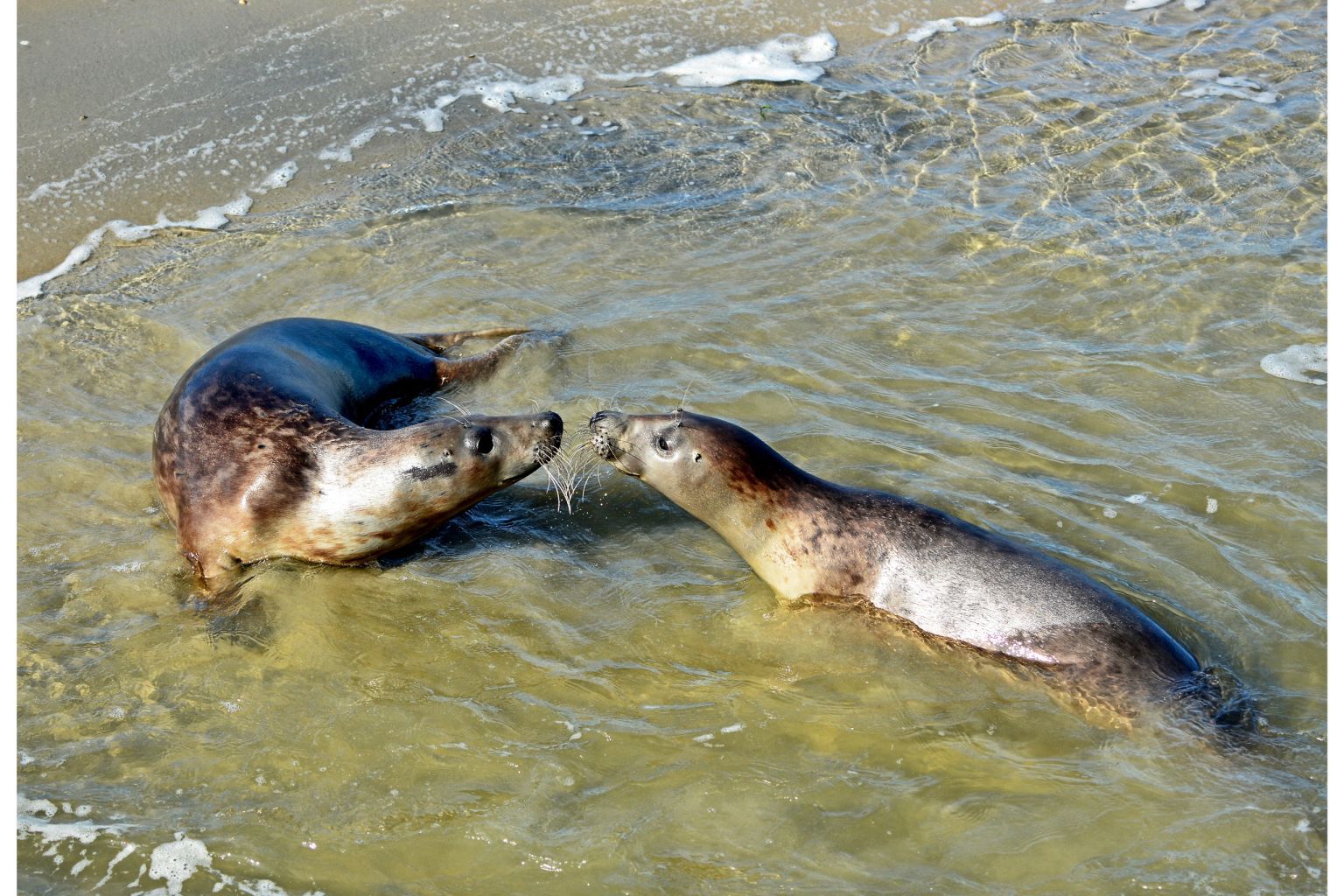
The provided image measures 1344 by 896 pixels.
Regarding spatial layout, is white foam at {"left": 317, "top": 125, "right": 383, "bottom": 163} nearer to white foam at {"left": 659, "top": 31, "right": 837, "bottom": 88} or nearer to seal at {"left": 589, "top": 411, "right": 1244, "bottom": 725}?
white foam at {"left": 659, "top": 31, "right": 837, "bottom": 88}

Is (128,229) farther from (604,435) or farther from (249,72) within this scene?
(604,435)

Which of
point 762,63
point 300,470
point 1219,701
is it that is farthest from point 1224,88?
point 300,470

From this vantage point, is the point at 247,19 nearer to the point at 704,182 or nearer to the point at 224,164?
the point at 224,164

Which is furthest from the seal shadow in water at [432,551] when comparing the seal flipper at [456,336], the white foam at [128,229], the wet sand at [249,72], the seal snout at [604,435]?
the wet sand at [249,72]

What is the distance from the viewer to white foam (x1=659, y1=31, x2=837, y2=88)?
378 inches

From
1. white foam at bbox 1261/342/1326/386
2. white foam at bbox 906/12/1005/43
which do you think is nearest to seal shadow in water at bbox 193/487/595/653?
white foam at bbox 1261/342/1326/386

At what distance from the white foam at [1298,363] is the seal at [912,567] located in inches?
95.1

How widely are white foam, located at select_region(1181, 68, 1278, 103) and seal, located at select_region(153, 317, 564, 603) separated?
6653 mm

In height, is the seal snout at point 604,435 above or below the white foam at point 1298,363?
above

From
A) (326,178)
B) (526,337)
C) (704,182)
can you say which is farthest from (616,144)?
(526,337)

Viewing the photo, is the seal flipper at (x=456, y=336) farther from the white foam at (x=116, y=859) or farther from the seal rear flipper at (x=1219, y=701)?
the seal rear flipper at (x=1219, y=701)

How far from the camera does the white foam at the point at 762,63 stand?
31.5ft

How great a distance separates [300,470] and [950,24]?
7.87 meters

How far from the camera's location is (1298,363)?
638cm
